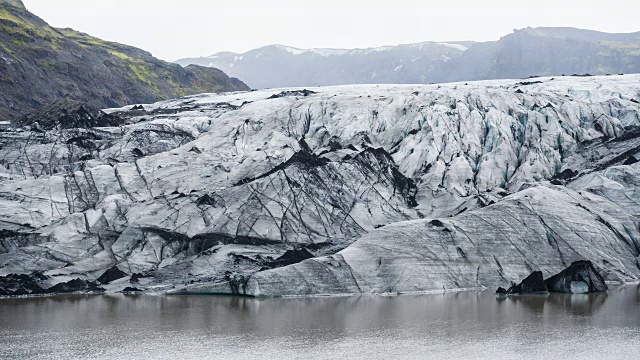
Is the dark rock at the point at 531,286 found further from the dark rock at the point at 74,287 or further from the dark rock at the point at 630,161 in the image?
the dark rock at the point at 74,287

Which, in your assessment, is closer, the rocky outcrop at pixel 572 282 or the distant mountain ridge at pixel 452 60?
the rocky outcrop at pixel 572 282

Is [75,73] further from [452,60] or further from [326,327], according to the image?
[326,327]

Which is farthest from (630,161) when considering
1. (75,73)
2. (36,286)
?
(75,73)

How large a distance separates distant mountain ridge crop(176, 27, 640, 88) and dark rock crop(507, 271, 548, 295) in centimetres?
6534

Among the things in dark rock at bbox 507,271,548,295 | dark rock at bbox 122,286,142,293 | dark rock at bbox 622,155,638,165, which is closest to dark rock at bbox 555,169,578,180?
dark rock at bbox 622,155,638,165

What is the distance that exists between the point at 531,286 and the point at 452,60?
7734 centimetres

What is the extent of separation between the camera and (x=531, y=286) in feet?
112

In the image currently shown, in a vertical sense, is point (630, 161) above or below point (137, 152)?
below

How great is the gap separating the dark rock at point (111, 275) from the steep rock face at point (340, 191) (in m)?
0.46

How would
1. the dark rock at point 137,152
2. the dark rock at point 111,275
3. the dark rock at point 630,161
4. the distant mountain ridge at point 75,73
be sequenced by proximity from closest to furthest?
the dark rock at point 111,275
the dark rock at point 630,161
the dark rock at point 137,152
the distant mountain ridge at point 75,73

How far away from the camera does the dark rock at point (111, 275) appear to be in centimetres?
3716

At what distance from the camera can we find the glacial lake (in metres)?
21.8

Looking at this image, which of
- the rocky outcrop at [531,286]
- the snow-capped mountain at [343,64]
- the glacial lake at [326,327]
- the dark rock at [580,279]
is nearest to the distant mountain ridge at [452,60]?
the snow-capped mountain at [343,64]

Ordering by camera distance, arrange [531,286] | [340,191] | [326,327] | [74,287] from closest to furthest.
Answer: [326,327], [531,286], [74,287], [340,191]
